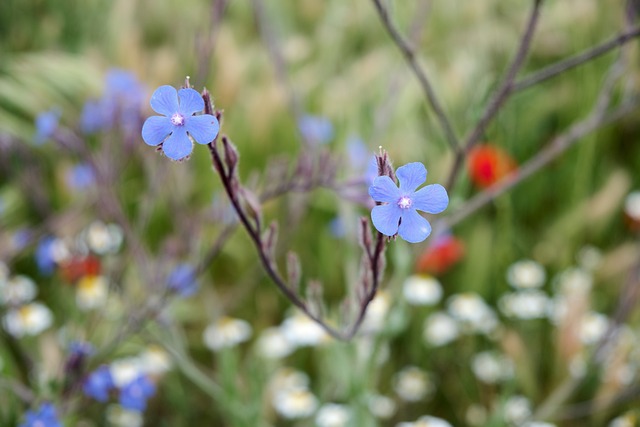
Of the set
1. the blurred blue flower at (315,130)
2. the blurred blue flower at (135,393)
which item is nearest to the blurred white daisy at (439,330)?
the blurred blue flower at (315,130)

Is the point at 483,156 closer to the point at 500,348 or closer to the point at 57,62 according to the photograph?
the point at 500,348

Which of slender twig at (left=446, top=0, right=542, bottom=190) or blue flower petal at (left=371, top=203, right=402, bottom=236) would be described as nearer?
blue flower petal at (left=371, top=203, right=402, bottom=236)

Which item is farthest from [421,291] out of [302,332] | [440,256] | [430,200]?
[430,200]

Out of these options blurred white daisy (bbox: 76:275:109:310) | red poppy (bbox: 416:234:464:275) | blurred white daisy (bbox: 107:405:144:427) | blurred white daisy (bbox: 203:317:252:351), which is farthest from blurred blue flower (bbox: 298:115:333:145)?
blurred white daisy (bbox: 107:405:144:427)

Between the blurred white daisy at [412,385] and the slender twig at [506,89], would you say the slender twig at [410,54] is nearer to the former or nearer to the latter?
the slender twig at [506,89]

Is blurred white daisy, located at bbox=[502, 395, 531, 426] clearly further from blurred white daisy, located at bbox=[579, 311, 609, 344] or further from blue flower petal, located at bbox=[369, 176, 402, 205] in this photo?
blue flower petal, located at bbox=[369, 176, 402, 205]

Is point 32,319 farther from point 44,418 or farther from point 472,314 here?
point 472,314
